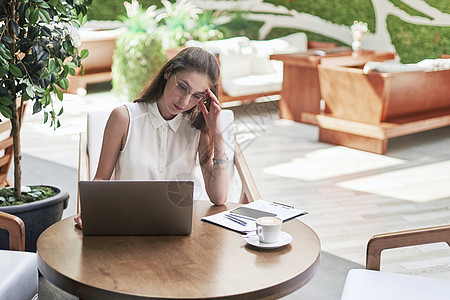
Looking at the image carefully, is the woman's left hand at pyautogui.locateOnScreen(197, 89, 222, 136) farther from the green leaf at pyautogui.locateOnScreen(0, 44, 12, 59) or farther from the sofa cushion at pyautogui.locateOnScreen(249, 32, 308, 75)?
the sofa cushion at pyautogui.locateOnScreen(249, 32, 308, 75)

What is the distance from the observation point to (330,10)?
33.5 ft

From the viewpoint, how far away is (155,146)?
270 centimetres

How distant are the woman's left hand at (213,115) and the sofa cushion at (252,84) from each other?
5058mm

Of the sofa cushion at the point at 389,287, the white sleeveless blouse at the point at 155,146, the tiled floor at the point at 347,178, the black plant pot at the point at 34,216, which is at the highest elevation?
the white sleeveless blouse at the point at 155,146

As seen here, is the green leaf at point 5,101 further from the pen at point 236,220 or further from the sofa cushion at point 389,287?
the sofa cushion at point 389,287

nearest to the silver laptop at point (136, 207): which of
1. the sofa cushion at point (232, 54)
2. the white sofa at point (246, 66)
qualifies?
the white sofa at point (246, 66)

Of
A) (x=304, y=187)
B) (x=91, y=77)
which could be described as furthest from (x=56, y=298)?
(x=91, y=77)

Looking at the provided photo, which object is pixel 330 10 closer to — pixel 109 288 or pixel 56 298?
pixel 56 298

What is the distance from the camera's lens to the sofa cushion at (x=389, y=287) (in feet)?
7.02

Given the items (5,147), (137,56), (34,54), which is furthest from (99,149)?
(137,56)

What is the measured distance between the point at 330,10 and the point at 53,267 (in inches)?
353

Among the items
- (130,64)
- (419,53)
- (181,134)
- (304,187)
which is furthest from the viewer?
(419,53)

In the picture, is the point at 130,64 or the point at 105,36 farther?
the point at 105,36

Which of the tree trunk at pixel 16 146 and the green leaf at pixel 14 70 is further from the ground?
the green leaf at pixel 14 70
